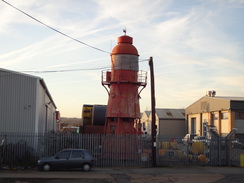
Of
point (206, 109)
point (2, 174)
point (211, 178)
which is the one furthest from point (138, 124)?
point (206, 109)

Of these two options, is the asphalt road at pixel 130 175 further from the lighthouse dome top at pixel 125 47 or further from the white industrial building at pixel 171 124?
the white industrial building at pixel 171 124

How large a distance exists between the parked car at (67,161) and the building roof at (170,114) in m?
43.8

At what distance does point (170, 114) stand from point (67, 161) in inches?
1846

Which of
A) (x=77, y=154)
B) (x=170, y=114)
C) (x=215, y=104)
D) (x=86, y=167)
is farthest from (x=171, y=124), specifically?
(x=77, y=154)

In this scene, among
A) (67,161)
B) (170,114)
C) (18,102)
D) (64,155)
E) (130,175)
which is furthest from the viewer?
(170,114)

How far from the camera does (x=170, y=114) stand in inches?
2630

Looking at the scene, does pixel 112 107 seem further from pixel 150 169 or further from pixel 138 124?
pixel 150 169

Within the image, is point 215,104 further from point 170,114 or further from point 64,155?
point 64,155

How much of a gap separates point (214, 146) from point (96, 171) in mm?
9425

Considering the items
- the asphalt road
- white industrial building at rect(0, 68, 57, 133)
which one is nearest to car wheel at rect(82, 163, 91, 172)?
the asphalt road

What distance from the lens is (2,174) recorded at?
20.2m

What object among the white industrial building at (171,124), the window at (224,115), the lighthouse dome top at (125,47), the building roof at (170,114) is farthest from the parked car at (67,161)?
the building roof at (170,114)

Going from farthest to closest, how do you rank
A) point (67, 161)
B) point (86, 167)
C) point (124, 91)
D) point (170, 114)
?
1. point (170, 114)
2. point (124, 91)
3. point (86, 167)
4. point (67, 161)

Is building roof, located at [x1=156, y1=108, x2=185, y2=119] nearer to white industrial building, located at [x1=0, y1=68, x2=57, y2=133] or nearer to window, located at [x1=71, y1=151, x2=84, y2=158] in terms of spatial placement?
white industrial building, located at [x1=0, y1=68, x2=57, y2=133]
